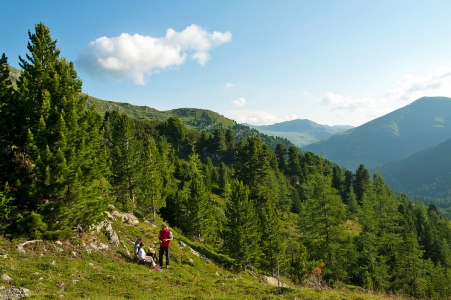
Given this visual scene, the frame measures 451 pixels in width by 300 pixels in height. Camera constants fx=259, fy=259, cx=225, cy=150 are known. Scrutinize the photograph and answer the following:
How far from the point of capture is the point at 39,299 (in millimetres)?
9883

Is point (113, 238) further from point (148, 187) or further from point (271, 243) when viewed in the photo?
point (271, 243)

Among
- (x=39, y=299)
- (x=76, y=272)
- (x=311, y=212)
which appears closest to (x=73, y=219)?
(x=76, y=272)

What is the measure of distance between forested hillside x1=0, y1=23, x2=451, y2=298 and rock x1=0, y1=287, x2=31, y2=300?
616 centimetres

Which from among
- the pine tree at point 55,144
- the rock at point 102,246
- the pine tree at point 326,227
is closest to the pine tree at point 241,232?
the pine tree at point 326,227

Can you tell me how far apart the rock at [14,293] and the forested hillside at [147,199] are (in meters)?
6.16

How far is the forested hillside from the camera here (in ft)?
55.7

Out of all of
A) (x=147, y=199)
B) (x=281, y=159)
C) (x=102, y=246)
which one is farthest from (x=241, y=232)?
(x=281, y=159)

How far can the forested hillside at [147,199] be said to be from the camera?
17.0m

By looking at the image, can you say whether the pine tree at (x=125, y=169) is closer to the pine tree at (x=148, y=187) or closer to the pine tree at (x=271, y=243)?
the pine tree at (x=148, y=187)

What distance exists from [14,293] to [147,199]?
28.0 m

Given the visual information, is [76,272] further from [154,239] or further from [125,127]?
[125,127]

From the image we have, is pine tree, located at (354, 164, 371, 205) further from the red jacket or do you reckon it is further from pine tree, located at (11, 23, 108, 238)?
pine tree, located at (11, 23, 108, 238)

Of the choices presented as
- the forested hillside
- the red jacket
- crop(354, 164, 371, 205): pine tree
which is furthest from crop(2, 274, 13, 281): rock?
crop(354, 164, 371, 205): pine tree

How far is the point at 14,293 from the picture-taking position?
10188 millimetres
